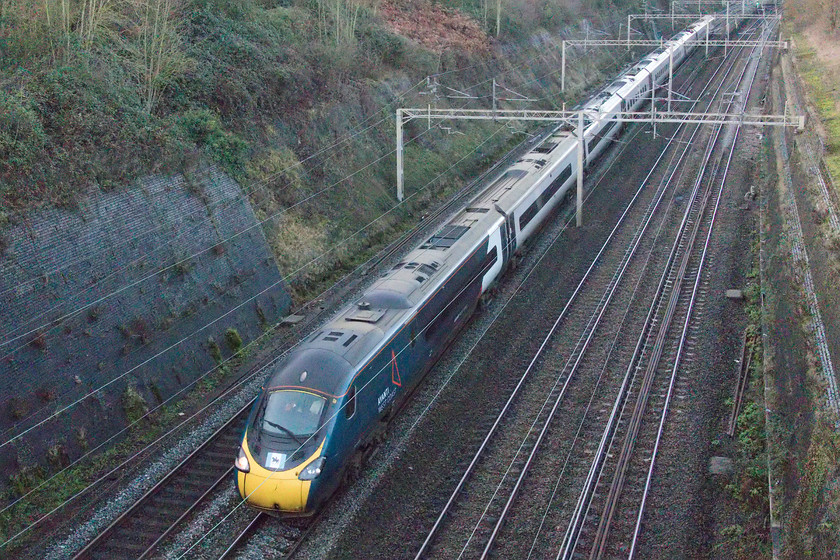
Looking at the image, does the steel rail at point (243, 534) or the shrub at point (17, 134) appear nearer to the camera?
the steel rail at point (243, 534)

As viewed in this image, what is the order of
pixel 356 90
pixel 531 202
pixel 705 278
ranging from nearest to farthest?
pixel 705 278 < pixel 531 202 < pixel 356 90

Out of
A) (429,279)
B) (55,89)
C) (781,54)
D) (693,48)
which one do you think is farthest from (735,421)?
(693,48)

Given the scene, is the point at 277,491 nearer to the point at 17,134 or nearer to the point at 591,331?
the point at 591,331

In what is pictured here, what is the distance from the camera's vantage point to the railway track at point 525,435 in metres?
12.9

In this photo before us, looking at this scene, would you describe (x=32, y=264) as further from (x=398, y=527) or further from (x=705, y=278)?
(x=705, y=278)

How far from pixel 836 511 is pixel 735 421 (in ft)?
17.1

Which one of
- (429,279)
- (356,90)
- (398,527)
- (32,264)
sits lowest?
(398,527)

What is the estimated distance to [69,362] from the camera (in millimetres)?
15773

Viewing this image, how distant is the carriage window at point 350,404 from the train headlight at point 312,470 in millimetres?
998

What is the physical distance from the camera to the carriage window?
13.4m

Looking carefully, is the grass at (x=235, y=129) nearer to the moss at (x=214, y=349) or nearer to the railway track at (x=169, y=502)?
the moss at (x=214, y=349)

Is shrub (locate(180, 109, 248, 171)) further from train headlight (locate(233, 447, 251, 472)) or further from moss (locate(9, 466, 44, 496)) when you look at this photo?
train headlight (locate(233, 447, 251, 472))

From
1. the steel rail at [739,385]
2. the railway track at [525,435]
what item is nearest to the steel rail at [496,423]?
the railway track at [525,435]

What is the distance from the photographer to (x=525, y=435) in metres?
15.6
